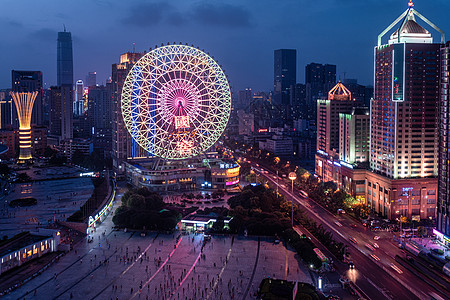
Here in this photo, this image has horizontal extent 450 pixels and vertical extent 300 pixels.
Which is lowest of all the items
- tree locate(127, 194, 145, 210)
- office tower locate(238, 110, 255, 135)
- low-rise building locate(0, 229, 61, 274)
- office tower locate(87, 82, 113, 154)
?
low-rise building locate(0, 229, 61, 274)

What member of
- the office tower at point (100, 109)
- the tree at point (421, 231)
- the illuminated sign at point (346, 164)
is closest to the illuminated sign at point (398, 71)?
the illuminated sign at point (346, 164)

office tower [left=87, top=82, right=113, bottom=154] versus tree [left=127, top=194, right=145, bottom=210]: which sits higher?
office tower [left=87, top=82, right=113, bottom=154]

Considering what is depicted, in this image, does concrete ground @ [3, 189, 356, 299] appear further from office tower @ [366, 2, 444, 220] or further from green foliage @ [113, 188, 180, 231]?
office tower @ [366, 2, 444, 220]

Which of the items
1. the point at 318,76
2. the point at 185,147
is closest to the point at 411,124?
the point at 185,147

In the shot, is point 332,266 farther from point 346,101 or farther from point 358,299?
point 346,101

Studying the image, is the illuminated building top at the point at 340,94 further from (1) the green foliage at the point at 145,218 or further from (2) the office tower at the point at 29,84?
(2) the office tower at the point at 29,84

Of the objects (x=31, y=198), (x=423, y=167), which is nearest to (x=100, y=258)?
(x=31, y=198)

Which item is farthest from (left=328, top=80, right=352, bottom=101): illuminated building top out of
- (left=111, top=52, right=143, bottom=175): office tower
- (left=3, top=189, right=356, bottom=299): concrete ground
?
(left=3, top=189, right=356, bottom=299): concrete ground
